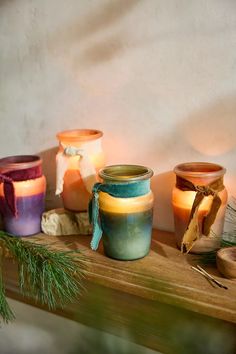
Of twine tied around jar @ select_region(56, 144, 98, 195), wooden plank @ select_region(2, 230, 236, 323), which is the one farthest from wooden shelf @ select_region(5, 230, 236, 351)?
twine tied around jar @ select_region(56, 144, 98, 195)

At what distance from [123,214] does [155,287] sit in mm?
114

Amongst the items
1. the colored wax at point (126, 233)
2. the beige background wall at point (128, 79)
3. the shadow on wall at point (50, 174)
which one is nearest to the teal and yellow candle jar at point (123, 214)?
the colored wax at point (126, 233)

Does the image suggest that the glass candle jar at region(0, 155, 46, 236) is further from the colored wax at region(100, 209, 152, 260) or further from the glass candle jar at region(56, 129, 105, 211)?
the colored wax at region(100, 209, 152, 260)

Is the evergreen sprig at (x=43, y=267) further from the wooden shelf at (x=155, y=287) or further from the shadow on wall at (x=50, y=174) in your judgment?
the shadow on wall at (x=50, y=174)

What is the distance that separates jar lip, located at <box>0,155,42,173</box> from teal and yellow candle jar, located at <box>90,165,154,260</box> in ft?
0.48

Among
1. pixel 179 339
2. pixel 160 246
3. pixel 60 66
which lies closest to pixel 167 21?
pixel 60 66

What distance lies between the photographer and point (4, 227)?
31.1 inches

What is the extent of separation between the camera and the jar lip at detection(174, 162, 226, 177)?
2.09 feet

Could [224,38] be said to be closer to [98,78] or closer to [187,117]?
[187,117]

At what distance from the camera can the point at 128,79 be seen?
2.44 feet

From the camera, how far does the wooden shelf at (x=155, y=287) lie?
0.57 metres

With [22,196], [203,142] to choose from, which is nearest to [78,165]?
[22,196]

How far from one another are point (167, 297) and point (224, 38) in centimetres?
39

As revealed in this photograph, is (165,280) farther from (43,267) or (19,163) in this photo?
(19,163)
